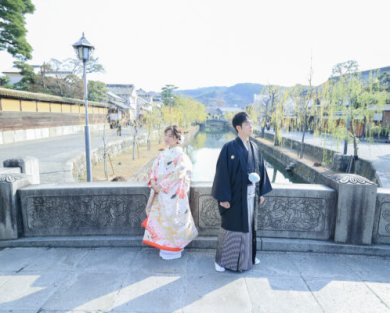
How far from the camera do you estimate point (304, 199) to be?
3.55 m

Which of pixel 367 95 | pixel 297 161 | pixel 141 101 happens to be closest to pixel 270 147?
pixel 297 161

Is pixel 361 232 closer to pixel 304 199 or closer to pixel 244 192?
pixel 304 199

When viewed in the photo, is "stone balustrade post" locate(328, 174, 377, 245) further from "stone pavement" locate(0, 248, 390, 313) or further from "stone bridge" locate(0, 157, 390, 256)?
"stone pavement" locate(0, 248, 390, 313)

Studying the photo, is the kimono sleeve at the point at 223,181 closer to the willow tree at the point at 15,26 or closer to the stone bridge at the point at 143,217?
the stone bridge at the point at 143,217

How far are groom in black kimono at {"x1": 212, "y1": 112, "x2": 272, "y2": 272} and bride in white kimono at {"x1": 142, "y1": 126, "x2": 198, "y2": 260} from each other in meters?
0.48

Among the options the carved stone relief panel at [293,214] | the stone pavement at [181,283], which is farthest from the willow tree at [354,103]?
the stone pavement at [181,283]

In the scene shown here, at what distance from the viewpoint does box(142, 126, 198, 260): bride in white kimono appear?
323cm

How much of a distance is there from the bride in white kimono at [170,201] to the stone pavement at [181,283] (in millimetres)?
250

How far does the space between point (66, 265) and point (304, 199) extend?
3.28 metres

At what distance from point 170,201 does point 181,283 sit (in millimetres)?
959

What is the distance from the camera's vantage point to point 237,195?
2992mm

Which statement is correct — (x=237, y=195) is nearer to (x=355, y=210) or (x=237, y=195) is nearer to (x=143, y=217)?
(x=143, y=217)

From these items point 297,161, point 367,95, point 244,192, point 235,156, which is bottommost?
point 297,161

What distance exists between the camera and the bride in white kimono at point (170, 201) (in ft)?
10.6
